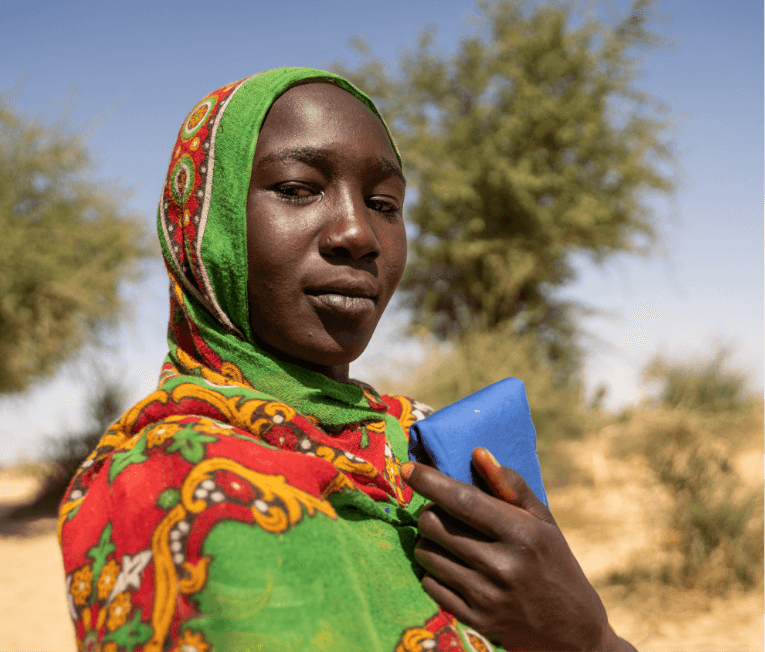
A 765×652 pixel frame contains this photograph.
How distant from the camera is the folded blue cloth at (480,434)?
1.26 meters

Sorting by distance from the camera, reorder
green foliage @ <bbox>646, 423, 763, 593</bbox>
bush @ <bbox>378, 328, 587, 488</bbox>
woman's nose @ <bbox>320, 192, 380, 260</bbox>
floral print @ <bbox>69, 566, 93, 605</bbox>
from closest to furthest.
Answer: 1. floral print @ <bbox>69, 566, 93, 605</bbox>
2. woman's nose @ <bbox>320, 192, 380, 260</bbox>
3. green foliage @ <bbox>646, 423, 763, 593</bbox>
4. bush @ <bbox>378, 328, 587, 488</bbox>

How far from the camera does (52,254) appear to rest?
10.8m

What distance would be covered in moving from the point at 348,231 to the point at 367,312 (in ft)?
0.66

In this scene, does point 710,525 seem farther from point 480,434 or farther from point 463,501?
point 463,501

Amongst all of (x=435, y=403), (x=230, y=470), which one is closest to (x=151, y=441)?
(x=230, y=470)

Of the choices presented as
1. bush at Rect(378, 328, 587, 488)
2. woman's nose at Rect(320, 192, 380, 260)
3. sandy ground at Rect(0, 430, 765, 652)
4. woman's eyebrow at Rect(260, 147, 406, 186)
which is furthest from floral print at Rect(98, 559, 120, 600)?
bush at Rect(378, 328, 587, 488)

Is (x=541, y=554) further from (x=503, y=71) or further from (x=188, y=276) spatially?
(x=503, y=71)

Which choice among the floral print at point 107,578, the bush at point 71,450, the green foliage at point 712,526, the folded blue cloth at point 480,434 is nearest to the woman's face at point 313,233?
the folded blue cloth at point 480,434

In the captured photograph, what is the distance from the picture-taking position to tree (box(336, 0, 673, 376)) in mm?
12500

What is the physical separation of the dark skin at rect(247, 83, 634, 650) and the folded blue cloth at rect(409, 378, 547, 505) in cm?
7

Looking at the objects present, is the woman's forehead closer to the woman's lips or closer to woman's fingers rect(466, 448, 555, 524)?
the woman's lips

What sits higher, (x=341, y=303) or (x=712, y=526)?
(x=712, y=526)

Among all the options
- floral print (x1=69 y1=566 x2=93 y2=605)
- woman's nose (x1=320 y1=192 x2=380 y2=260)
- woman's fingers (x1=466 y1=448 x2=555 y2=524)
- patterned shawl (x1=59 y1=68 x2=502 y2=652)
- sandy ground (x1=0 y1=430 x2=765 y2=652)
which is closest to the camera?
patterned shawl (x1=59 y1=68 x2=502 y2=652)

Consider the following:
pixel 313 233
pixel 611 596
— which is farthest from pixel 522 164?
pixel 313 233
